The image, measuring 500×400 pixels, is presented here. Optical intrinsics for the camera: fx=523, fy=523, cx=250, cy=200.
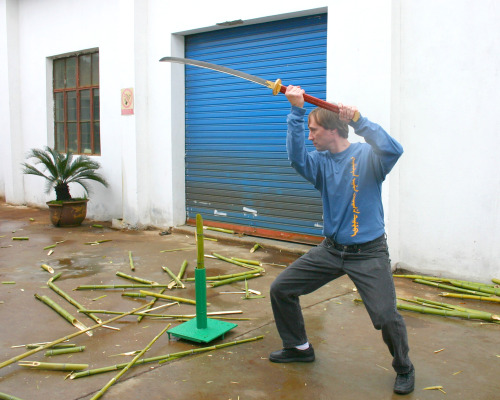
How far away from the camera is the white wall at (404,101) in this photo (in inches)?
222

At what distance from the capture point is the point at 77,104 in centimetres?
1115

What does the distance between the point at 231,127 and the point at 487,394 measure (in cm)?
584

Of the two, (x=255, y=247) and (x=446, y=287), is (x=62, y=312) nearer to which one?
(x=255, y=247)

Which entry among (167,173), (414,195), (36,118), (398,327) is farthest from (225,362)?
(36,118)

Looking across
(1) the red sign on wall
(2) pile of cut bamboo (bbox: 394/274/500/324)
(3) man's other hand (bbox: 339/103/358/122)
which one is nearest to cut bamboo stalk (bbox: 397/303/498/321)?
(2) pile of cut bamboo (bbox: 394/274/500/324)

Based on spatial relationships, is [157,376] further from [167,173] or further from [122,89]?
[122,89]

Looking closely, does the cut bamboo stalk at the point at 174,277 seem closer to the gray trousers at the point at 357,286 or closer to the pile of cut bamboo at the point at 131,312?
the pile of cut bamboo at the point at 131,312

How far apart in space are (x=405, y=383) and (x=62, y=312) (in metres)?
3.09

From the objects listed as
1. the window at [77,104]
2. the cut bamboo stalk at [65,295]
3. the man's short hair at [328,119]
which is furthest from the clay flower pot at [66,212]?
the man's short hair at [328,119]

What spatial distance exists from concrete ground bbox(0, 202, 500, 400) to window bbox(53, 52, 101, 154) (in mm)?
4685

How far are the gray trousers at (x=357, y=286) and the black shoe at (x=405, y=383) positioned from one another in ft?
0.14

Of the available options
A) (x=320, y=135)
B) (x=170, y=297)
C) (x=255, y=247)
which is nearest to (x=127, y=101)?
(x=255, y=247)

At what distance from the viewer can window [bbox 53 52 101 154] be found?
10.8 meters

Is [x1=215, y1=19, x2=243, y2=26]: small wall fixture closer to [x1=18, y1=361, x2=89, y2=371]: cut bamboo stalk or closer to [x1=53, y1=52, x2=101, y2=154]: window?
[x1=53, y1=52, x2=101, y2=154]: window
